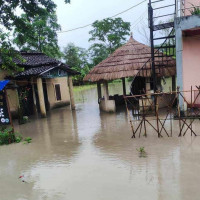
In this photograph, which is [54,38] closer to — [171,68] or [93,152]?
[171,68]

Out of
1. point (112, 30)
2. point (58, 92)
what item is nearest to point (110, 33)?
point (112, 30)

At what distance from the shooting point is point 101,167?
614 cm

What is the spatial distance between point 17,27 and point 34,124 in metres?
5.16

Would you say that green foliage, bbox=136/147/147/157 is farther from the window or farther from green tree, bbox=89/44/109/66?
green tree, bbox=89/44/109/66

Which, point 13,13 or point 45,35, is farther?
point 45,35

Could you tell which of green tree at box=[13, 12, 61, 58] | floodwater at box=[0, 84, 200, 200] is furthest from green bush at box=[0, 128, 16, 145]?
green tree at box=[13, 12, 61, 58]

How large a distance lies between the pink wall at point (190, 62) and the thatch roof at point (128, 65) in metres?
1.70

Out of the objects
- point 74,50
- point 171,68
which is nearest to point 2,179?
point 171,68

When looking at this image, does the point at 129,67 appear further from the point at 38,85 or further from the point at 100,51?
the point at 100,51

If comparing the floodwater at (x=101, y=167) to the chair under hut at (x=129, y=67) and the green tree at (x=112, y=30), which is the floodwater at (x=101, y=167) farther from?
the green tree at (x=112, y=30)

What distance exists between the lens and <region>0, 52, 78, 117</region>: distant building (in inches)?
547

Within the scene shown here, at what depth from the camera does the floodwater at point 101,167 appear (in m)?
4.86

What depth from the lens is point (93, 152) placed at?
7.41 meters

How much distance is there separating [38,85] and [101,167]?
9.00 meters
